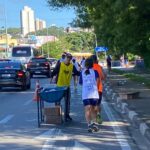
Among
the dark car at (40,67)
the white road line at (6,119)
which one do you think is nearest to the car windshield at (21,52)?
the dark car at (40,67)

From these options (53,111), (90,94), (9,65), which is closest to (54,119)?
(53,111)

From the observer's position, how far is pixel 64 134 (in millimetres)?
13344

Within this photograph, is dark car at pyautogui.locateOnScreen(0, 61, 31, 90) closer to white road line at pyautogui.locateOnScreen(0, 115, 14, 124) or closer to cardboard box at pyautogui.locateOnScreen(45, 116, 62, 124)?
white road line at pyautogui.locateOnScreen(0, 115, 14, 124)

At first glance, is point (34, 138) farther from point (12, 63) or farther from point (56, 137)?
point (12, 63)

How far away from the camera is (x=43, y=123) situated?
15.4m

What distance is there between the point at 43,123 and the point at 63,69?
1852 mm

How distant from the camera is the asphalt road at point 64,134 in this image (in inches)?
453

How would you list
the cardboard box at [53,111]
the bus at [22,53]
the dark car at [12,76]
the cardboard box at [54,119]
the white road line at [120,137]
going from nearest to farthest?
1. the white road line at [120,137]
2. the cardboard box at [53,111]
3. the cardboard box at [54,119]
4. the dark car at [12,76]
5. the bus at [22,53]

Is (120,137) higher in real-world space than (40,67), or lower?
lower

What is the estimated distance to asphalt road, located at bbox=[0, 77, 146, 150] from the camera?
37.8 feet

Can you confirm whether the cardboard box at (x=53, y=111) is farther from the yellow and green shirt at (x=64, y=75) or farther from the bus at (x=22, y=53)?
the bus at (x=22, y=53)

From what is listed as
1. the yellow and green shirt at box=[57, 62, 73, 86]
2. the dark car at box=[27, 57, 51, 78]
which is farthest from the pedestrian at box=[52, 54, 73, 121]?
the dark car at box=[27, 57, 51, 78]

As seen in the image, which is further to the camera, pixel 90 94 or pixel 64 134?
pixel 90 94

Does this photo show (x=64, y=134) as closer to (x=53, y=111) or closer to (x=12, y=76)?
(x=53, y=111)
